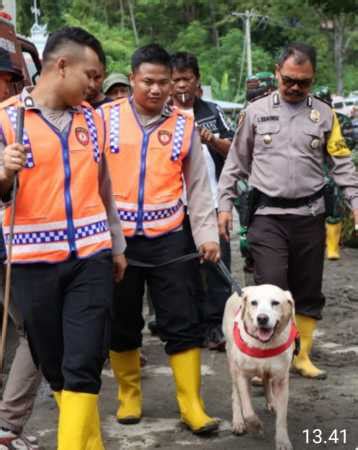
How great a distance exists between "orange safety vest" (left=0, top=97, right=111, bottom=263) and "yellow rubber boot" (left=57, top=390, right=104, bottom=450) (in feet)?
1.98

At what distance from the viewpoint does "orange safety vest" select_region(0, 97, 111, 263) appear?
4.00 meters

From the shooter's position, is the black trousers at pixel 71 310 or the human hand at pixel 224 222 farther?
the human hand at pixel 224 222

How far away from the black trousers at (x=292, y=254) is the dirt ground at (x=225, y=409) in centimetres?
56

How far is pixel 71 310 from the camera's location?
4.08 metres

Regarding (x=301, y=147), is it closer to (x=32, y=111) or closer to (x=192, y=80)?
(x=192, y=80)

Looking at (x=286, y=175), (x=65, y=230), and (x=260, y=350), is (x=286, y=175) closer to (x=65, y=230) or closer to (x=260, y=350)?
(x=260, y=350)

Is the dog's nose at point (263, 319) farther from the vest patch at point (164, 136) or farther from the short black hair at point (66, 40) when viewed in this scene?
the short black hair at point (66, 40)

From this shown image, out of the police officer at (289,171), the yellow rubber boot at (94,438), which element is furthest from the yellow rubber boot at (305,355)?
the yellow rubber boot at (94,438)

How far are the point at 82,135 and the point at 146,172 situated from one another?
0.97 metres

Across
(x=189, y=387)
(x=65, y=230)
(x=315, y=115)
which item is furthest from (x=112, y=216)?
(x=315, y=115)

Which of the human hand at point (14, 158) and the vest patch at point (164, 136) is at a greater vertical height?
the human hand at point (14, 158)

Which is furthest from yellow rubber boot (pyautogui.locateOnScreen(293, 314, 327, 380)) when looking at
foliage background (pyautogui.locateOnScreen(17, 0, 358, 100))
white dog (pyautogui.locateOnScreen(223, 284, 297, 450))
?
foliage background (pyautogui.locateOnScreen(17, 0, 358, 100))

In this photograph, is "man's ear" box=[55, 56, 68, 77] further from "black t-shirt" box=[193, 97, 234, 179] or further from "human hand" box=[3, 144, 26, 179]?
"black t-shirt" box=[193, 97, 234, 179]

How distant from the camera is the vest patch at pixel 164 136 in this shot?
16.8 ft
